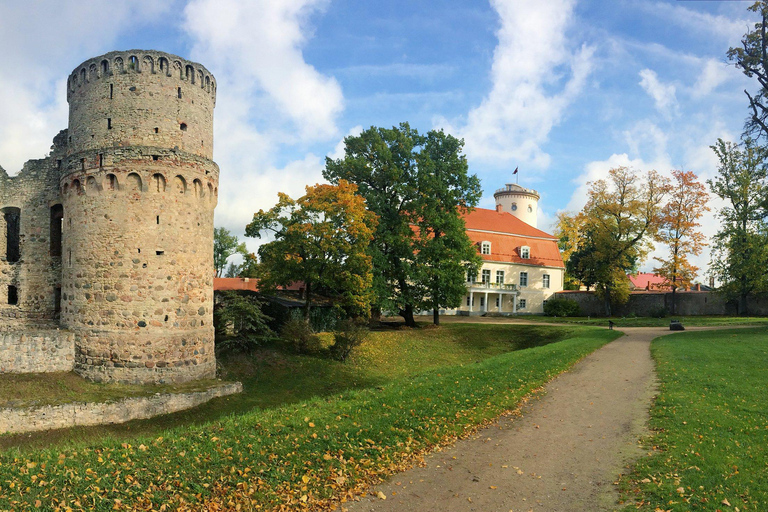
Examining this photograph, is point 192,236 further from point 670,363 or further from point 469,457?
point 670,363

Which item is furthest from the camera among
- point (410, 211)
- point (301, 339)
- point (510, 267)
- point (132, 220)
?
point (510, 267)

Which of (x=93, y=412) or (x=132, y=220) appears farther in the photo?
(x=132, y=220)

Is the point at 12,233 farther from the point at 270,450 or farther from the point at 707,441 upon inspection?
the point at 707,441

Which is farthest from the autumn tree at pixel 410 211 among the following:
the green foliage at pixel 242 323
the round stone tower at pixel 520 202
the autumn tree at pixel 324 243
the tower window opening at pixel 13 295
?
the round stone tower at pixel 520 202

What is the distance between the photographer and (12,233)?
22.5 metres

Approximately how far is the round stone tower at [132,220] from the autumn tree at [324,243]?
7578 millimetres

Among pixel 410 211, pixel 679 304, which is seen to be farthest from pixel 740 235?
pixel 410 211

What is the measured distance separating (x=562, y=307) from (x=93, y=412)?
4150cm

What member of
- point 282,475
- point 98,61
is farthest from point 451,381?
point 98,61

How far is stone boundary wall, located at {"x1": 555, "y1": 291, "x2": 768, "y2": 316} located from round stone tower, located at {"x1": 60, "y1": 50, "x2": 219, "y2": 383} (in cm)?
3966

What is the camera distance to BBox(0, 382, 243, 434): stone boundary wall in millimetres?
15816

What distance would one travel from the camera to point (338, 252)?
92.1ft

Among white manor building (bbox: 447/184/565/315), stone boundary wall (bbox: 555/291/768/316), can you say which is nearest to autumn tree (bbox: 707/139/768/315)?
stone boundary wall (bbox: 555/291/768/316)

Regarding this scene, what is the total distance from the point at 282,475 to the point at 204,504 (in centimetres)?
124
